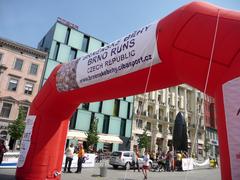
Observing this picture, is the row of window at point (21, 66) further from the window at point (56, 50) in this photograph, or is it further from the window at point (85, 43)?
the window at point (85, 43)

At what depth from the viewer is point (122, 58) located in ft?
19.6

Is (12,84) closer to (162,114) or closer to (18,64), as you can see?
(18,64)

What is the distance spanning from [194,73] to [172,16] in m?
1.44

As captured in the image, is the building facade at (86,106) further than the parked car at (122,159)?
Yes

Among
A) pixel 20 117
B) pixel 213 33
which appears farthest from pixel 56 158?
pixel 20 117

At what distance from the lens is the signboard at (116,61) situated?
539 centimetres

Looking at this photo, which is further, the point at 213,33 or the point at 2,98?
the point at 2,98

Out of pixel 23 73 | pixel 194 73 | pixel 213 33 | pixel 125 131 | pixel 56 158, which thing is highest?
pixel 23 73

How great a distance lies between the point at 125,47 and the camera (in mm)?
5988

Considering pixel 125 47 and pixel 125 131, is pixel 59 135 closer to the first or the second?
pixel 125 47

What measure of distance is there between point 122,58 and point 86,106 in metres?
31.9

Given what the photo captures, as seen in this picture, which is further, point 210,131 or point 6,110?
point 210,131

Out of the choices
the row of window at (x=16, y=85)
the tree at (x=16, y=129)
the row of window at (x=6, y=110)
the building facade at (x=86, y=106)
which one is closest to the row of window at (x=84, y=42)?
the building facade at (x=86, y=106)

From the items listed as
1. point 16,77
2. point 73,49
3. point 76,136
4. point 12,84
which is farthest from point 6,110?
point 73,49
